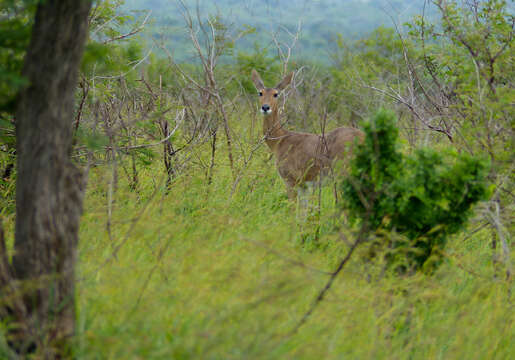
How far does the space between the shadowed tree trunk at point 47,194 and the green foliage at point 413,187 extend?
1846 millimetres

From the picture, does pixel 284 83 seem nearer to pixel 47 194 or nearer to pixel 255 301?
pixel 255 301

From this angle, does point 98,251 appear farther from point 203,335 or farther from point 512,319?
point 512,319

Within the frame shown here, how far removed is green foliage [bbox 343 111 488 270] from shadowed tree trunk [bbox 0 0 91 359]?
6.06ft

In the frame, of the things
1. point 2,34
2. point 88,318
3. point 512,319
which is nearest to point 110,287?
point 88,318

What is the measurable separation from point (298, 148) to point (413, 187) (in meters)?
3.49

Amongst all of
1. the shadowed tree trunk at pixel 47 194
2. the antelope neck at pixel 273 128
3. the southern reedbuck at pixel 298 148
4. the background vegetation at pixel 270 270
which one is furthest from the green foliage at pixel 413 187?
the antelope neck at pixel 273 128

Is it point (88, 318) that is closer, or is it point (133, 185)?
point (88, 318)

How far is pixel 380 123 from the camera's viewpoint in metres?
→ 3.35

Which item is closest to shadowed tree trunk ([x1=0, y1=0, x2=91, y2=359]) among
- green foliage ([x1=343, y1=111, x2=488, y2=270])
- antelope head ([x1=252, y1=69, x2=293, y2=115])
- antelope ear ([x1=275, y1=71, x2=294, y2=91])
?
green foliage ([x1=343, y1=111, x2=488, y2=270])

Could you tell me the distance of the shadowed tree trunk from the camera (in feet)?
7.66

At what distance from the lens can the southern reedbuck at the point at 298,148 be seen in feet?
19.7

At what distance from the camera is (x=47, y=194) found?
240 cm

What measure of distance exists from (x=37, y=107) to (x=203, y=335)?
1.34 m

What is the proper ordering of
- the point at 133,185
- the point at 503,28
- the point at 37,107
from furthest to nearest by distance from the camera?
the point at 133,185, the point at 503,28, the point at 37,107
